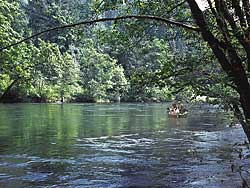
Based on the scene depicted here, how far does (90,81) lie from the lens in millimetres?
78438

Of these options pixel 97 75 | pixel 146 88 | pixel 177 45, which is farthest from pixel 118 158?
pixel 97 75

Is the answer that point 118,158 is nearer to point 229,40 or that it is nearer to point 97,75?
point 229,40

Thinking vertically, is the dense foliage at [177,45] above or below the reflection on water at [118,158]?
above

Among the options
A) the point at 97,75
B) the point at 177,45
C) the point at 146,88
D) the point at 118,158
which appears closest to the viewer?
the point at 146,88

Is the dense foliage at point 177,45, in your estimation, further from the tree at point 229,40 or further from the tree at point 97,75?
the tree at point 97,75

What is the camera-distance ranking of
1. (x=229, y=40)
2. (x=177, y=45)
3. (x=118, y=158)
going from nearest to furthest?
(x=229, y=40)
(x=177, y=45)
(x=118, y=158)

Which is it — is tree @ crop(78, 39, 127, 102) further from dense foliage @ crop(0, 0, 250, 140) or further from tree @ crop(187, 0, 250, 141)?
tree @ crop(187, 0, 250, 141)

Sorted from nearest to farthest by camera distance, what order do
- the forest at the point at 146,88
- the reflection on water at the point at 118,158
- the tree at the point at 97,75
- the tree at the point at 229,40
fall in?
the tree at the point at 229,40 < the forest at the point at 146,88 < the reflection on water at the point at 118,158 < the tree at the point at 97,75

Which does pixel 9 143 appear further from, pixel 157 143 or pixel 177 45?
pixel 177 45

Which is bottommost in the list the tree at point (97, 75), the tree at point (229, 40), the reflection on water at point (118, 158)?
the reflection on water at point (118, 158)

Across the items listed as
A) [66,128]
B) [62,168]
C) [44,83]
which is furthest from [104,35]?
[44,83]

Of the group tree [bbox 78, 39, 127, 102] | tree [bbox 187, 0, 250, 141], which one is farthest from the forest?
tree [bbox 78, 39, 127, 102]

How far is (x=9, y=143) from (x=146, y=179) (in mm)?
8957

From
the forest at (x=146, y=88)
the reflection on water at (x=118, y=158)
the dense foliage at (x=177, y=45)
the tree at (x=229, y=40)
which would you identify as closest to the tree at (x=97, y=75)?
the forest at (x=146, y=88)
